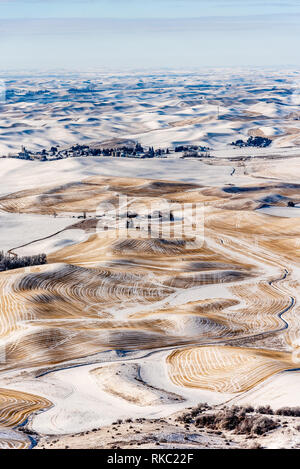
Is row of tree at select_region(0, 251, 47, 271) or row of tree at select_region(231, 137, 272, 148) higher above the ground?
row of tree at select_region(231, 137, 272, 148)

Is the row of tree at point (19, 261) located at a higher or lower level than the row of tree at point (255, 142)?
lower

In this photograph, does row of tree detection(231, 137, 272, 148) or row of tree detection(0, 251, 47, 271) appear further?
row of tree detection(231, 137, 272, 148)

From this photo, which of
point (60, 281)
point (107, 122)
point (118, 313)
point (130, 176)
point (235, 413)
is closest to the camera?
point (235, 413)

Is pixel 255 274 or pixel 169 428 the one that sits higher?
pixel 169 428

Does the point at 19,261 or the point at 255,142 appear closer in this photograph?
the point at 19,261

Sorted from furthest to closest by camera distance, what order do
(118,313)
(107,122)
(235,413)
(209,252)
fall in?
(107,122), (209,252), (118,313), (235,413)

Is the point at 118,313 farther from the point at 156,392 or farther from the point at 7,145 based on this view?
the point at 7,145

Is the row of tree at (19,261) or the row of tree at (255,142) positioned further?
the row of tree at (255,142)

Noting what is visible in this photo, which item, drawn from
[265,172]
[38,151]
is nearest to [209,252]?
[265,172]

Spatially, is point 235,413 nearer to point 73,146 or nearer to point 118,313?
point 118,313

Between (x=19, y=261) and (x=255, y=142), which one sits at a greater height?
(x=255, y=142)

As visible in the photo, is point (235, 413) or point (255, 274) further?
point (255, 274)
